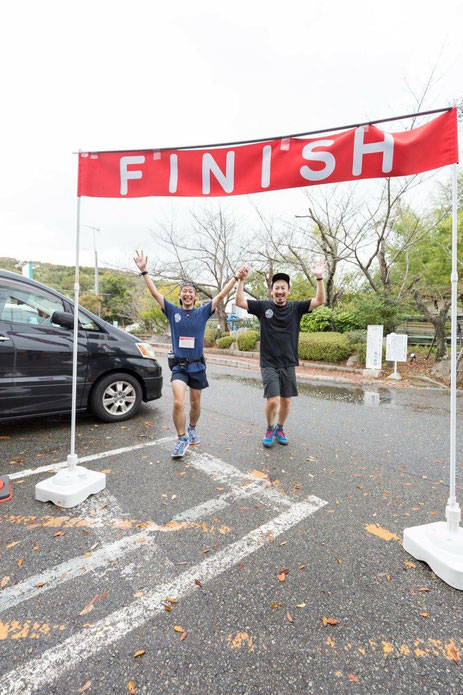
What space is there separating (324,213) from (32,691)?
14212 mm

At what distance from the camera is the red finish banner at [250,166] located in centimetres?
285

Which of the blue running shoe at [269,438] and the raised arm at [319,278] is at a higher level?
the raised arm at [319,278]

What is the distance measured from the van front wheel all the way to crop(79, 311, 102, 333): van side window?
665 millimetres

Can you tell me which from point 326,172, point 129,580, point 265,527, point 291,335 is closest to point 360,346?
point 291,335

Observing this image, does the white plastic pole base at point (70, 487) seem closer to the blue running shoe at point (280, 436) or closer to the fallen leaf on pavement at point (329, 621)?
the fallen leaf on pavement at point (329, 621)

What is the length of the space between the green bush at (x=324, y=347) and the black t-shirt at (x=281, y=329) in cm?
845

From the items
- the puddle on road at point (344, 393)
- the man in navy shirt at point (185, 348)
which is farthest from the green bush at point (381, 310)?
the man in navy shirt at point (185, 348)

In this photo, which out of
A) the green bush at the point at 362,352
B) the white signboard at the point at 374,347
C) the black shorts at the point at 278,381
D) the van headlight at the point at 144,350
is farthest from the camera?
the green bush at the point at 362,352

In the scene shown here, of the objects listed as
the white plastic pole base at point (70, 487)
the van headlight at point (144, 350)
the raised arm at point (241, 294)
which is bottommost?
the white plastic pole base at point (70, 487)

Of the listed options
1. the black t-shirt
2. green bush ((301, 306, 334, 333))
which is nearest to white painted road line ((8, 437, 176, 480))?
the black t-shirt

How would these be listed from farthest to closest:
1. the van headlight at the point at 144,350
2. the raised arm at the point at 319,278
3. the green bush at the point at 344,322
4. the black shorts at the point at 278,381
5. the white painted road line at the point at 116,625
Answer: the green bush at the point at 344,322 → the van headlight at the point at 144,350 → the black shorts at the point at 278,381 → the raised arm at the point at 319,278 → the white painted road line at the point at 116,625

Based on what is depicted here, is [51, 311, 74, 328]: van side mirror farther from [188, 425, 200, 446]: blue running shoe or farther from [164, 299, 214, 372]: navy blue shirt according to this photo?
[188, 425, 200, 446]: blue running shoe

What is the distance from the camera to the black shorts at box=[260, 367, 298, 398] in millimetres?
3789

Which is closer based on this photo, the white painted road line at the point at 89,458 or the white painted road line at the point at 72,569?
the white painted road line at the point at 72,569
